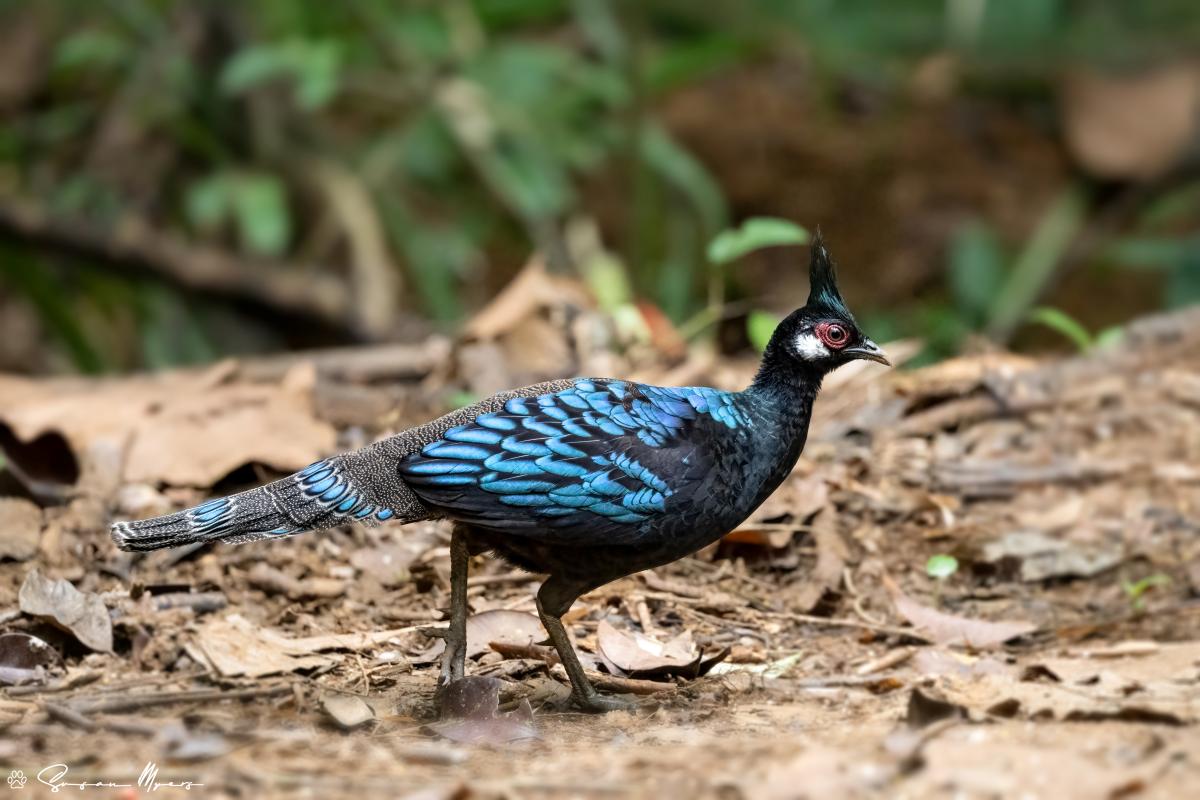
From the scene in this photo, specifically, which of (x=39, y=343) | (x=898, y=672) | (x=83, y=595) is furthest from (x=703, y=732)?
(x=39, y=343)

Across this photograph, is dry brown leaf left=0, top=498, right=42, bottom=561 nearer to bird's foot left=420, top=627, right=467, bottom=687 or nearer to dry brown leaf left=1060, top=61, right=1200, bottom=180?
bird's foot left=420, top=627, right=467, bottom=687

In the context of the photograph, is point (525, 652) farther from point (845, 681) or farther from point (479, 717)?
point (845, 681)

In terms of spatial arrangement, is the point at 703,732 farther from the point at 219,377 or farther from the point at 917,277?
the point at 917,277

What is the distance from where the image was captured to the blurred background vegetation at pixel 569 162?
10.1 m

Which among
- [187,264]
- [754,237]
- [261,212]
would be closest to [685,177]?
[261,212]

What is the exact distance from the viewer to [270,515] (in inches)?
166

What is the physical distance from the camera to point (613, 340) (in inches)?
269

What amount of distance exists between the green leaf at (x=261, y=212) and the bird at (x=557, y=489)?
546 centimetres

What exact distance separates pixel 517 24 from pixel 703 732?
8861mm

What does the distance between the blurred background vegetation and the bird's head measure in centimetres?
393

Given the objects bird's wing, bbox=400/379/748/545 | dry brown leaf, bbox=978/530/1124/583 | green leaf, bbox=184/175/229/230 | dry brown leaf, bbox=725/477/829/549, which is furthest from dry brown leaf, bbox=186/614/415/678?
green leaf, bbox=184/175/229/230

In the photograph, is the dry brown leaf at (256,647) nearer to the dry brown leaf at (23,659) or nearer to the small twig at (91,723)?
the dry brown leaf at (23,659)

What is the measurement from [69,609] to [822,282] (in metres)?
2.56

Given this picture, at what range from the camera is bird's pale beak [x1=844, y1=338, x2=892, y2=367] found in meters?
4.53
